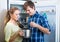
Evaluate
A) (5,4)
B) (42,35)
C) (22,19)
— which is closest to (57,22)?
(42,35)

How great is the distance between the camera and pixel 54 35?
69.0 inches

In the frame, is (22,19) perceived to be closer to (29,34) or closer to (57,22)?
A: (29,34)

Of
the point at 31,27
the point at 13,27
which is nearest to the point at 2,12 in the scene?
the point at 13,27

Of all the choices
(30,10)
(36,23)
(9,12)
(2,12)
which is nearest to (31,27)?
(36,23)

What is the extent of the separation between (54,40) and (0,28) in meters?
0.60

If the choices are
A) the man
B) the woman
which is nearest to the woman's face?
the woman

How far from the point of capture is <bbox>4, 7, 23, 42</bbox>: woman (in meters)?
1.60

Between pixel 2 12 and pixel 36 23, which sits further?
pixel 2 12

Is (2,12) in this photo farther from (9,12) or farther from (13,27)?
(13,27)

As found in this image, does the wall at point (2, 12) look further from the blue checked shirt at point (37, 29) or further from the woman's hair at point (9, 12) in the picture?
the blue checked shirt at point (37, 29)

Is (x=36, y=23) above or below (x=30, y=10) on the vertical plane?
below

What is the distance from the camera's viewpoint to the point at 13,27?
1610 mm

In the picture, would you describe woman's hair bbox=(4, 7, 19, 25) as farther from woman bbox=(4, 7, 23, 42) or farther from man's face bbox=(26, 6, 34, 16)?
man's face bbox=(26, 6, 34, 16)

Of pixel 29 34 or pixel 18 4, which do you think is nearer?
pixel 29 34
